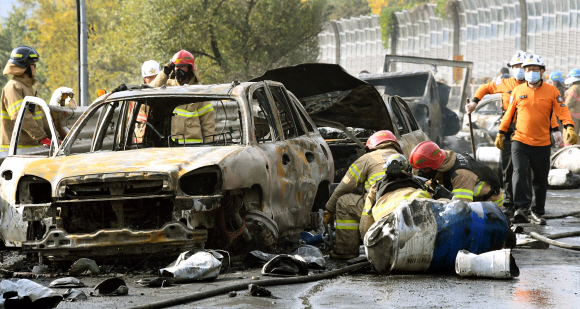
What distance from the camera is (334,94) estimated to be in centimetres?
964

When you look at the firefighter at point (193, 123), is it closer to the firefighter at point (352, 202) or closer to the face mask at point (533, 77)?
the firefighter at point (352, 202)

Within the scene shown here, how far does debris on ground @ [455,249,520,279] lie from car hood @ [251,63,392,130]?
12.5 ft

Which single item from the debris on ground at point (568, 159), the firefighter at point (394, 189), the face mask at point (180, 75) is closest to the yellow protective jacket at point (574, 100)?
the debris on ground at point (568, 159)

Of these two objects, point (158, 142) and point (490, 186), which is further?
point (158, 142)

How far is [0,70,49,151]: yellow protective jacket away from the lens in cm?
800

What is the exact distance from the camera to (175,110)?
8000mm

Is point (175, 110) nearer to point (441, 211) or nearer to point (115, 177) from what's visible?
point (115, 177)

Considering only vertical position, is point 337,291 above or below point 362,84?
below

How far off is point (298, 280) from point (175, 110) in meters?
3.02

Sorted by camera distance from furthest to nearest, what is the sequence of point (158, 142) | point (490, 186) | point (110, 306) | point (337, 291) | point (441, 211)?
1. point (158, 142)
2. point (490, 186)
3. point (441, 211)
4. point (337, 291)
5. point (110, 306)

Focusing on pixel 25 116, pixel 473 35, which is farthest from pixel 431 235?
pixel 473 35

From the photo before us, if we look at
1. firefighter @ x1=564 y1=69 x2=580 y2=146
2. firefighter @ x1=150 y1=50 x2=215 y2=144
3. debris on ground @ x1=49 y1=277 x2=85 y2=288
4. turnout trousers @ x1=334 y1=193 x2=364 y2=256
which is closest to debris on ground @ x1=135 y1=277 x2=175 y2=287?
debris on ground @ x1=49 y1=277 x2=85 y2=288

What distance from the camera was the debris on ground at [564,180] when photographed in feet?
45.2

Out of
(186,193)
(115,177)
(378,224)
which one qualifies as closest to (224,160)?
(186,193)
